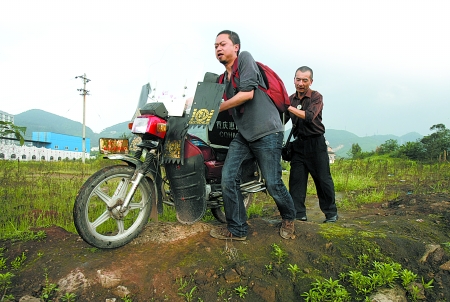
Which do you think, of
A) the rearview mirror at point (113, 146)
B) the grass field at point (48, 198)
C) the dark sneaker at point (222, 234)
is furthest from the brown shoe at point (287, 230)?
the rearview mirror at point (113, 146)

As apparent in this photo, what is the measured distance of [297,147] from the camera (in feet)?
13.5

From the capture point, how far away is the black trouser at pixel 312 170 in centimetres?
399

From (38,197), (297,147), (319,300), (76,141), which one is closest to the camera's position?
(319,300)

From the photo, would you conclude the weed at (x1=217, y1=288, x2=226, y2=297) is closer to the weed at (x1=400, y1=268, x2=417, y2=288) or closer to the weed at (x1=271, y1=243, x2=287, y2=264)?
the weed at (x1=271, y1=243, x2=287, y2=264)

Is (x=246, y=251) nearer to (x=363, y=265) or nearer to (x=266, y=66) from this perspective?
(x=363, y=265)

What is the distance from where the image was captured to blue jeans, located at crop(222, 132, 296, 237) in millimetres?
2910

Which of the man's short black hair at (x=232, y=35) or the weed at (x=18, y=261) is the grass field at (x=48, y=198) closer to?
the weed at (x=18, y=261)

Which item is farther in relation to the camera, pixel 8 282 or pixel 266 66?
pixel 266 66

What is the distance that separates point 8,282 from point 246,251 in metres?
1.80

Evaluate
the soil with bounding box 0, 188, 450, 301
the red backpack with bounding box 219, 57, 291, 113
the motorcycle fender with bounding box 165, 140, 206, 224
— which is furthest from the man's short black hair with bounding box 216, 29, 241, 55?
the soil with bounding box 0, 188, 450, 301

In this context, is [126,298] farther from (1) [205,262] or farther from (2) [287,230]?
Result: (2) [287,230]

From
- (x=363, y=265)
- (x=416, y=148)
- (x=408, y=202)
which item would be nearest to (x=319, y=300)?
(x=363, y=265)

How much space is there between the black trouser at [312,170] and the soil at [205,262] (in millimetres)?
771

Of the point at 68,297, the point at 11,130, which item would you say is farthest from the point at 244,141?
the point at 11,130
